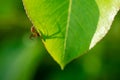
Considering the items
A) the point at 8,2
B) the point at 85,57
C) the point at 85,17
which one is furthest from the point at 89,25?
the point at 8,2

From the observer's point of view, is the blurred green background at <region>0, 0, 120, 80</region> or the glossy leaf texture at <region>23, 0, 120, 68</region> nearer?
the glossy leaf texture at <region>23, 0, 120, 68</region>

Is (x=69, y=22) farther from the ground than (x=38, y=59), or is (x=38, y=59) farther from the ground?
(x=69, y=22)

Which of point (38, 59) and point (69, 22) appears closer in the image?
point (69, 22)

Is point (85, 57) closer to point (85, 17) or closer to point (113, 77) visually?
point (113, 77)

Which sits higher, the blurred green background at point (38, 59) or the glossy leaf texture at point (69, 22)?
the glossy leaf texture at point (69, 22)

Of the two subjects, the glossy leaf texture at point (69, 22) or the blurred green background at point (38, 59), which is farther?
the blurred green background at point (38, 59)
